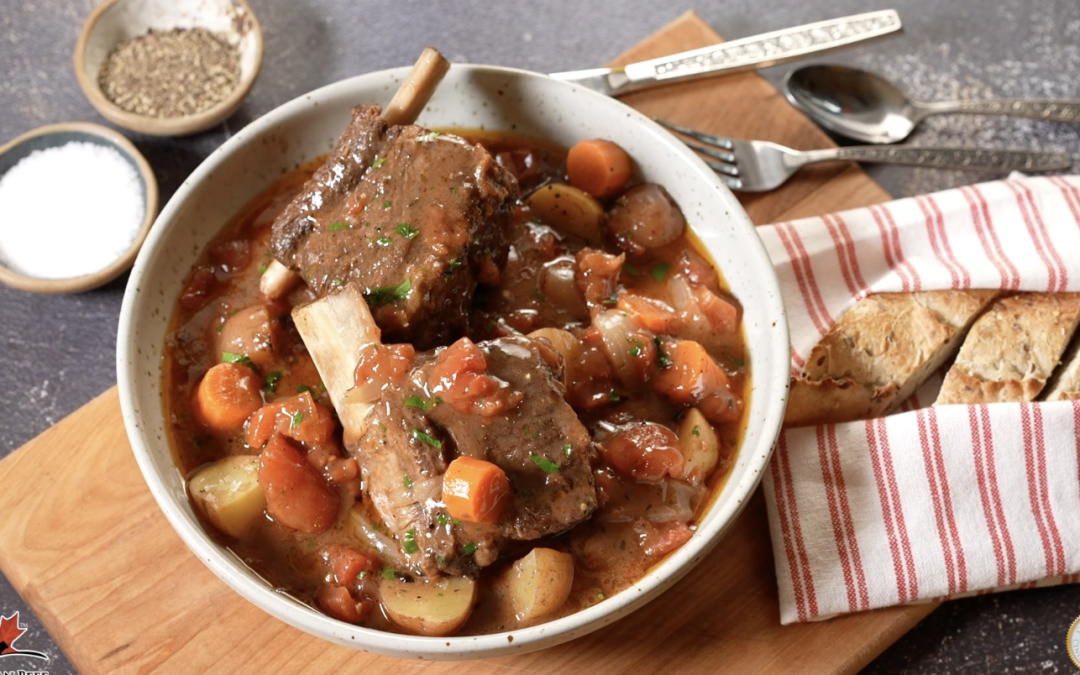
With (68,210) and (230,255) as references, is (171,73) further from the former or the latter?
(230,255)

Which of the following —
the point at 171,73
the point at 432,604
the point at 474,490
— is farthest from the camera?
the point at 171,73

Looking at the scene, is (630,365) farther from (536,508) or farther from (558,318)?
(536,508)

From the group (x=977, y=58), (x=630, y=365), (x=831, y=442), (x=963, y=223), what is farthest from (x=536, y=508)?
(x=977, y=58)

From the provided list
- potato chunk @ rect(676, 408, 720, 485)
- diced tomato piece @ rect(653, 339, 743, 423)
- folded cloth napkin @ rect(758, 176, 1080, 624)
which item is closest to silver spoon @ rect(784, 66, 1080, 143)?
folded cloth napkin @ rect(758, 176, 1080, 624)

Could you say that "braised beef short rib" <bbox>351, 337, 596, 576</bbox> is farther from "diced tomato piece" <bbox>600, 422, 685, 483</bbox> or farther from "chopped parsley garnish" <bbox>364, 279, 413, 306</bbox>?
"chopped parsley garnish" <bbox>364, 279, 413, 306</bbox>

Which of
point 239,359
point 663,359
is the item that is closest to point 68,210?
point 239,359
